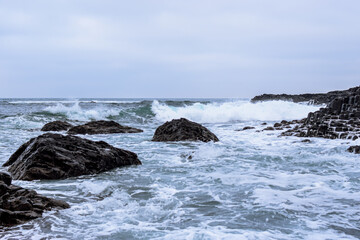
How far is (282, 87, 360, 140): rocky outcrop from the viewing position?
39.8 feet

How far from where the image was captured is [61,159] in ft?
21.8

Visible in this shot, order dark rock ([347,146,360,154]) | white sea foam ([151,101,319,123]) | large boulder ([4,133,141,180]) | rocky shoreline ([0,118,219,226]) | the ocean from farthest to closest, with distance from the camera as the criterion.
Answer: white sea foam ([151,101,319,123])
dark rock ([347,146,360,154])
large boulder ([4,133,141,180])
rocky shoreline ([0,118,219,226])
the ocean

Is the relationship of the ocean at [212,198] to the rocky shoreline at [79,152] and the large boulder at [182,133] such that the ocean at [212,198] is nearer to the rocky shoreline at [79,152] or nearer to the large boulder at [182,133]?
the rocky shoreline at [79,152]

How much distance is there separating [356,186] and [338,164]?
2.04 metres

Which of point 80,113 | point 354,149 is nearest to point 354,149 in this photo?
point 354,149

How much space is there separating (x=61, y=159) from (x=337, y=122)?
10.2 meters

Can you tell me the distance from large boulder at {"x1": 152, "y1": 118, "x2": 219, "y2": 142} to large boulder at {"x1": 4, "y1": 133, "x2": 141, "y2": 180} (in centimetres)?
474

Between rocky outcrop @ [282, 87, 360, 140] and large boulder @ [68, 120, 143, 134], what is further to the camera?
large boulder @ [68, 120, 143, 134]

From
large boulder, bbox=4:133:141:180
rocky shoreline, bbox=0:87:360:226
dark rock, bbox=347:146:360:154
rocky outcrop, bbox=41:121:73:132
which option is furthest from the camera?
rocky outcrop, bbox=41:121:73:132

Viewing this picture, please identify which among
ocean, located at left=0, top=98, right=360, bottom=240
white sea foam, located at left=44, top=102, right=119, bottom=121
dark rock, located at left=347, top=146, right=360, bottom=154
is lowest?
white sea foam, located at left=44, top=102, right=119, bottom=121

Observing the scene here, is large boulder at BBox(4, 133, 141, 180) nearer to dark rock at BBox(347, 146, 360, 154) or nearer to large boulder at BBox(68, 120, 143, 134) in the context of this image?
dark rock at BBox(347, 146, 360, 154)

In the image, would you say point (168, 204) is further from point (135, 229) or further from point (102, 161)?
point (102, 161)

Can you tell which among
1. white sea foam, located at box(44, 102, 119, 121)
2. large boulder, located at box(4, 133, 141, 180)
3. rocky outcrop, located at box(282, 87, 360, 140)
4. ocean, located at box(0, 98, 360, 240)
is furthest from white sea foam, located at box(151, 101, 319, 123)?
large boulder, located at box(4, 133, 141, 180)

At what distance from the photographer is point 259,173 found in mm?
7000
